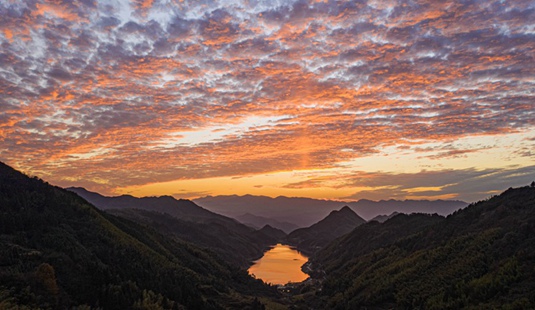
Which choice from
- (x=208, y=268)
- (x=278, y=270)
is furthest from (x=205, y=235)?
(x=208, y=268)

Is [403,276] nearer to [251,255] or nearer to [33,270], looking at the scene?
[33,270]

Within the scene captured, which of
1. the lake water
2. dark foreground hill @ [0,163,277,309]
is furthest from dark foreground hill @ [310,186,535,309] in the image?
the lake water

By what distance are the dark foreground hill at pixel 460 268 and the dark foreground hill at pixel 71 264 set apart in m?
21.4

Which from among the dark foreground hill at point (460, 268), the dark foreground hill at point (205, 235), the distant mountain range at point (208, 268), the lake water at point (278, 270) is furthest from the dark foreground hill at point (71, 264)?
the dark foreground hill at point (205, 235)

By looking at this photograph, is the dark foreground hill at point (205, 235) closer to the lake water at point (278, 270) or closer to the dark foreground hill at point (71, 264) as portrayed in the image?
the lake water at point (278, 270)

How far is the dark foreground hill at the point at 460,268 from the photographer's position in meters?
35.4

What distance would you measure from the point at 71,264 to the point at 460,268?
147 feet

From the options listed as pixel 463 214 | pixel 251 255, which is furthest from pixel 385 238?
pixel 251 255

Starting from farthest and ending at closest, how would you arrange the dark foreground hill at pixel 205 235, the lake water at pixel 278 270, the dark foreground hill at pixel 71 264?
the dark foreground hill at pixel 205 235
the lake water at pixel 278 270
the dark foreground hill at pixel 71 264

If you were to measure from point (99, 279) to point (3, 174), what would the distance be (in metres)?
39.0

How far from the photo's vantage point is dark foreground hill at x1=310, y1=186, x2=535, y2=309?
116 feet

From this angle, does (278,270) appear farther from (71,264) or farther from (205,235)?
(71,264)

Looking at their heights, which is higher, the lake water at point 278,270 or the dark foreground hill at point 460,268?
the dark foreground hill at point 460,268

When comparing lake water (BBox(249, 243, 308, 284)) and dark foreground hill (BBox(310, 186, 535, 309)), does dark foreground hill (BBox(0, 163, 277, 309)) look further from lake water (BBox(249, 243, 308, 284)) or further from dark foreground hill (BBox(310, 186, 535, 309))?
lake water (BBox(249, 243, 308, 284))
